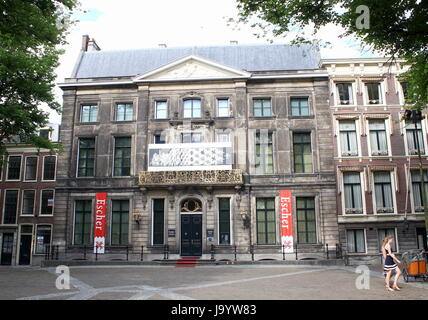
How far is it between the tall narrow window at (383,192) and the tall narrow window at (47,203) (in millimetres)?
25363

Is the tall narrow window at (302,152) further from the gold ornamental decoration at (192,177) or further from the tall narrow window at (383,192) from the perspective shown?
the tall narrow window at (383,192)

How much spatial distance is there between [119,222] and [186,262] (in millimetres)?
5992

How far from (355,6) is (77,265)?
2016 cm

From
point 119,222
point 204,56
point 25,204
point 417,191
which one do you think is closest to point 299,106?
point 204,56

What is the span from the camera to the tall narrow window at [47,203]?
30.4m

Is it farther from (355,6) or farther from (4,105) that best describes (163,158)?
(355,6)

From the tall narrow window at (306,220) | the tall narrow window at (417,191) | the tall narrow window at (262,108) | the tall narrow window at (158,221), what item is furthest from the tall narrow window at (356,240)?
the tall narrow window at (158,221)

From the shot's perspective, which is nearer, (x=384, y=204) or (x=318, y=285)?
(x=318, y=285)

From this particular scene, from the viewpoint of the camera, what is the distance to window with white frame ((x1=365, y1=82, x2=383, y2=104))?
25.3 meters

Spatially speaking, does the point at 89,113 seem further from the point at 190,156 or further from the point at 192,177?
the point at 192,177

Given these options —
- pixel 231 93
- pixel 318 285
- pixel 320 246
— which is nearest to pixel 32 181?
pixel 231 93

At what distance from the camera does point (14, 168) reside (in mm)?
31594

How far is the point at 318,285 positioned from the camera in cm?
1295
